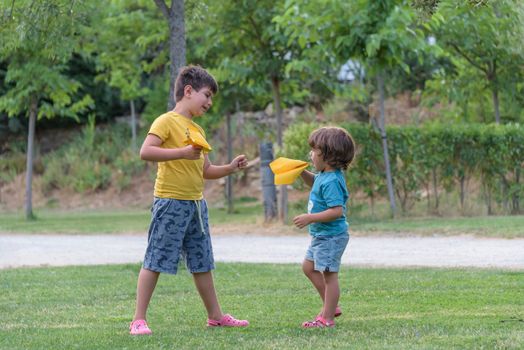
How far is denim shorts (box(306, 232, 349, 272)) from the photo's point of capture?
19.5 ft

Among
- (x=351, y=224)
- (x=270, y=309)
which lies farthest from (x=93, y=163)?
(x=270, y=309)

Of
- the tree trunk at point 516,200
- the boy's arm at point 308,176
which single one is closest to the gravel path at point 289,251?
the tree trunk at point 516,200

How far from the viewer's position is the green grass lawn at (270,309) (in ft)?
18.1

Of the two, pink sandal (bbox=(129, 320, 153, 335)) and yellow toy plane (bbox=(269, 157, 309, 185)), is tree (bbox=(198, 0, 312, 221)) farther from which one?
pink sandal (bbox=(129, 320, 153, 335))

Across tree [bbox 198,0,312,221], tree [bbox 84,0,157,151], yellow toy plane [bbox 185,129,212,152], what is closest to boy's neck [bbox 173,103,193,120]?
yellow toy plane [bbox 185,129,212,152]

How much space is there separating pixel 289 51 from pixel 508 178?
446cm

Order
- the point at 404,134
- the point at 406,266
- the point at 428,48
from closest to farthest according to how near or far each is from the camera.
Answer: the point at 406,266, the point at 428,48, the point at 404,134

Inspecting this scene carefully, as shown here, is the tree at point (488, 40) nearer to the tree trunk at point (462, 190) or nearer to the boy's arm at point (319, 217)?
the tree trunk at point (462, 190)

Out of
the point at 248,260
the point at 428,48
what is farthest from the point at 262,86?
the point at 248,260

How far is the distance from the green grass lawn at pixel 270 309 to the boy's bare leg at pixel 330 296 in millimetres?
108

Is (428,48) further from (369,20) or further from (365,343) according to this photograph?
(365,343)

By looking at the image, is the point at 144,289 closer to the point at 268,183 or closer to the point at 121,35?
the point at 268,183

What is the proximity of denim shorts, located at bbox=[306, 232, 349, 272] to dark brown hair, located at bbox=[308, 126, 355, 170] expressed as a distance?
1.46 ft

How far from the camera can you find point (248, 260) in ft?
38.1
